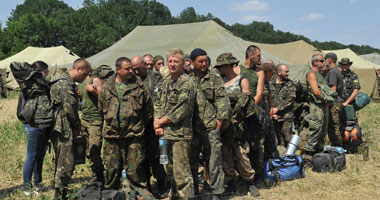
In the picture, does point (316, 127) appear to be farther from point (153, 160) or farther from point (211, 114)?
point (153, 160)

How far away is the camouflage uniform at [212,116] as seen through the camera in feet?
16.0

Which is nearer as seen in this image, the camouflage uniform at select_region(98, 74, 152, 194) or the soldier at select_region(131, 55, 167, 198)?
the camouflage uniform at select_region(98, 74, 152, 194)

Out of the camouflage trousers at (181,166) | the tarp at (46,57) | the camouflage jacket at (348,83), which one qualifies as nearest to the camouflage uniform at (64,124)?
the camouflage trousers at (181,166)


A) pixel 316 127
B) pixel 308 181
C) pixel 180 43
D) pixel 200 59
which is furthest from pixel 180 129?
pixel 180 43

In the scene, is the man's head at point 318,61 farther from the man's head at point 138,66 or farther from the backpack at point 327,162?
the man's head at point 138,66

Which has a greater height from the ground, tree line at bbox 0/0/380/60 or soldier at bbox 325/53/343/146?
tree line at bbox 0/0/380/60

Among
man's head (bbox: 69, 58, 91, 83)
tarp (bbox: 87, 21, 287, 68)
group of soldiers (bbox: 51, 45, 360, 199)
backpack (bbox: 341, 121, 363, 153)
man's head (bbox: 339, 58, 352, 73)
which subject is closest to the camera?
group of soldiers (bbox: 51, 45, 360, 199)

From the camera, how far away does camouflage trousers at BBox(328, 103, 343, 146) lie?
764 cm

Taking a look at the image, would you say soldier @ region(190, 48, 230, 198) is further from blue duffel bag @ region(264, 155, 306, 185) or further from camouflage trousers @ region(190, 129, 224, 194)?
blue duffel bag @ region(264, 155, 306, 185)

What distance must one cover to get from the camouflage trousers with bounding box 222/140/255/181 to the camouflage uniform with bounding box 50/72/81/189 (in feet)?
6.81

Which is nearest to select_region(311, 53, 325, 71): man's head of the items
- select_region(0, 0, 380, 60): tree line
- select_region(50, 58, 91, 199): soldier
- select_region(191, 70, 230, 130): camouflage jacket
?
select_region(191, 70, 230, 130): camouflage jacket

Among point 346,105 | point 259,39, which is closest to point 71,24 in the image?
point 346,105

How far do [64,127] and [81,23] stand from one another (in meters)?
50.0

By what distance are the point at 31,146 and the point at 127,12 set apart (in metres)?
70.6
